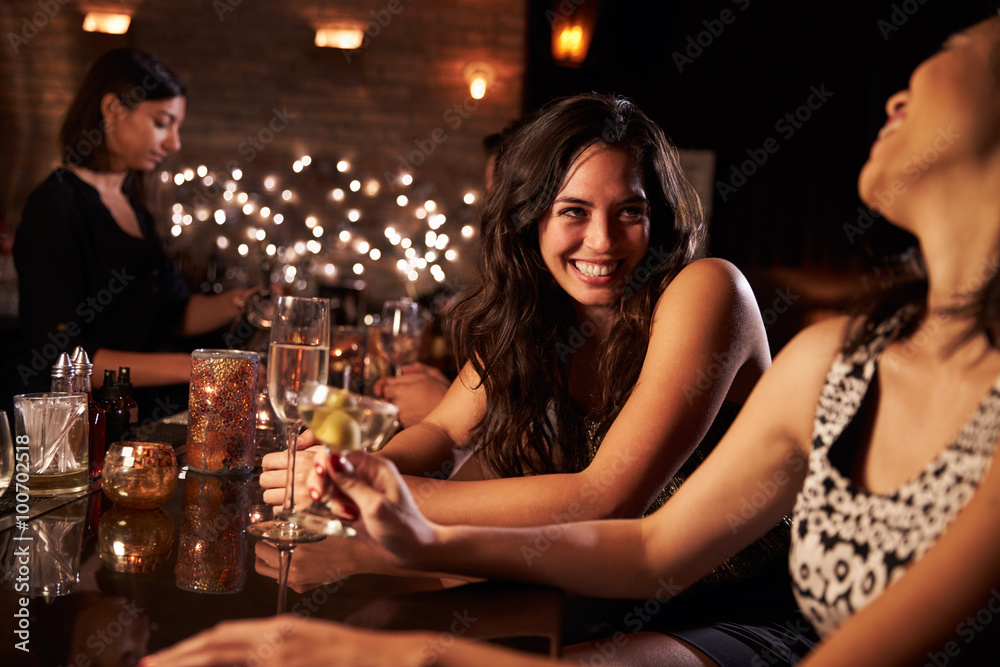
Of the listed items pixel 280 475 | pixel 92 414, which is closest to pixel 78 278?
pixel 92 414

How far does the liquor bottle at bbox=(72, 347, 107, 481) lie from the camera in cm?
133

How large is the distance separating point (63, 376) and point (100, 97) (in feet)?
6.79

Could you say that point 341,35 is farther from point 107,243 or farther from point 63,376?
point 63,376

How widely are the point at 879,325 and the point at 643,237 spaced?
0.76m

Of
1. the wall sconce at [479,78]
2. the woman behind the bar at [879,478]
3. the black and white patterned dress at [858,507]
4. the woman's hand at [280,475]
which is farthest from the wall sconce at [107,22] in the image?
the black and white patterned dress at [858,507]

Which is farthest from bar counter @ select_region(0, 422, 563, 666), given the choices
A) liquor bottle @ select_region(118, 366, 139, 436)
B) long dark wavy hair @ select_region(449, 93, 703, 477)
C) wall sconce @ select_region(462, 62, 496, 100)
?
wall sconce @ select_region(462, 62, 496, 100)

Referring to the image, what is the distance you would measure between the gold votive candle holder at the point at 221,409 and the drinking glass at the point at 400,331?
1.26 m

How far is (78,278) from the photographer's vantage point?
9.32 ft

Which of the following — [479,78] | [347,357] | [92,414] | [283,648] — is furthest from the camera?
[479,78]

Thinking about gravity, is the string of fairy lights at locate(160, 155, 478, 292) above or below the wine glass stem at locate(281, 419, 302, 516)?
above

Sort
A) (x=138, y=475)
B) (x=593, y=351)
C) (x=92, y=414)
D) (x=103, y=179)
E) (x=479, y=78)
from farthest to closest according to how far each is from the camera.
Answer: (x=479, y=78) < (x=103, y=179) < (x=593, y=351) < (x=92, y=414) < (x=138, y=475)

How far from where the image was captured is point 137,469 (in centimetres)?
121

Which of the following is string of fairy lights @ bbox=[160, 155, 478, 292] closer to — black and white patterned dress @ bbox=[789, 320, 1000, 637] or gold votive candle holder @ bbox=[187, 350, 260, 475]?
gold votive candle holder @ bbox=[187, 350, 260, 475]

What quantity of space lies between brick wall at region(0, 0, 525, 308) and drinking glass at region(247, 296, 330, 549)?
4.93 m
